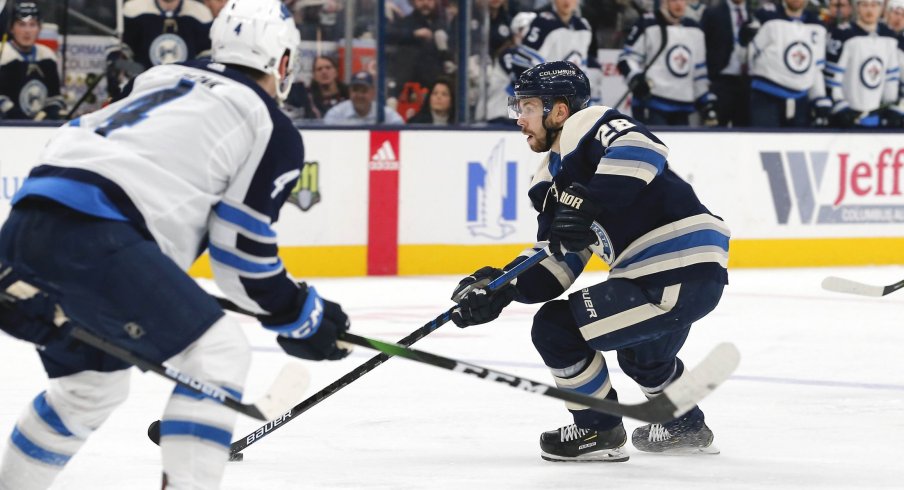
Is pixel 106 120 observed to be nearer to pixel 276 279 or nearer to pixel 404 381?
pixel 276 279

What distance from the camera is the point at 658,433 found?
3.76 m

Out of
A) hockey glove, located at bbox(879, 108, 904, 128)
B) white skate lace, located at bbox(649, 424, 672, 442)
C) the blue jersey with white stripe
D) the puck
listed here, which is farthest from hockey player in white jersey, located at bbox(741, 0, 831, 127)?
the puck

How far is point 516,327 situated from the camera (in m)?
5.91

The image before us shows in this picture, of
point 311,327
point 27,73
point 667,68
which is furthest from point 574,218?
point 667,68

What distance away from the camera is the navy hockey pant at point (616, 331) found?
348cm

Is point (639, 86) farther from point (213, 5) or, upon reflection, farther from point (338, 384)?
point (338, 384)

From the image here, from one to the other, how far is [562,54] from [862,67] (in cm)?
197

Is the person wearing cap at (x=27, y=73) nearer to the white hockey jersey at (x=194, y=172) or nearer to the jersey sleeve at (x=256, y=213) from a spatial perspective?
the white hockey jersey at (x=194, y=172)

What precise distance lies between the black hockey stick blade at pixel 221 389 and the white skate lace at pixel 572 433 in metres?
1.21

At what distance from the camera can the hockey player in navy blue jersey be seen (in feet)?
11.2

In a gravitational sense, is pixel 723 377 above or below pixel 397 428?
above

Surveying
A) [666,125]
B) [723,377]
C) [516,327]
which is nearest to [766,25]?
[666,125]

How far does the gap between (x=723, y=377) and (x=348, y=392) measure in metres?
1.72

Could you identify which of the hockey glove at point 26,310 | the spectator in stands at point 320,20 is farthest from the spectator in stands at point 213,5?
the hockey glove at point 26,310
